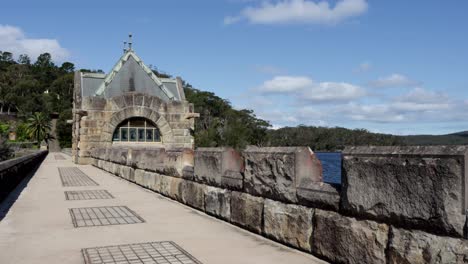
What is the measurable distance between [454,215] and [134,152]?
1114cm

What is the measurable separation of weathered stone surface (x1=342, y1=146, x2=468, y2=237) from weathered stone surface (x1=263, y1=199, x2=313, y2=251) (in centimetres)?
64

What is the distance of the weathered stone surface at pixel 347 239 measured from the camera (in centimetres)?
364

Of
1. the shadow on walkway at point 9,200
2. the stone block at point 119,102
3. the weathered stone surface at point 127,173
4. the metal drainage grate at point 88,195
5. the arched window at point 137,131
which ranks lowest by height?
the metal drainage grate at point 88,195

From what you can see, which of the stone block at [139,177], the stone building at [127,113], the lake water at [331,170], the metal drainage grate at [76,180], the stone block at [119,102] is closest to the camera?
the lake water at [331,170]

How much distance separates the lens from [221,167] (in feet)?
21.7

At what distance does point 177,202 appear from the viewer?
28.4 ft

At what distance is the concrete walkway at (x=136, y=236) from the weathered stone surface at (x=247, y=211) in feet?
0.40

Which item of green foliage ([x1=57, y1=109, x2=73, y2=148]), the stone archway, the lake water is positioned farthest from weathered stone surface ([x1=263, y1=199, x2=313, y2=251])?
green foliage ([x1=57, y1=109, x2=73, y2=148])

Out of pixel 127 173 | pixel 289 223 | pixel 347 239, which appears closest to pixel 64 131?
pixel 127 173

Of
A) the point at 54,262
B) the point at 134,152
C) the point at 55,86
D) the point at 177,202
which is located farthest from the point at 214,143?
the point at 55,86

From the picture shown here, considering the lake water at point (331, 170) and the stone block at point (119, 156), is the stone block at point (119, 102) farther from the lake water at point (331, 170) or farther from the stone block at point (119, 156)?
the lake water at point (331, 170)

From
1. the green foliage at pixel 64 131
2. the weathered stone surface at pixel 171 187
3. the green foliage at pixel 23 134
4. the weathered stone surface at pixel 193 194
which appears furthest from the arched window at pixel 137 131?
the green foliage at pixel 23 134

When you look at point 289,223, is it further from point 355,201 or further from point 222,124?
point 222,124

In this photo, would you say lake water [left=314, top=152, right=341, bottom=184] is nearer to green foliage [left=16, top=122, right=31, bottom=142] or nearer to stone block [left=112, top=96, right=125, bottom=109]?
stone block [left=112, top=96, right=125, bottom=109]
